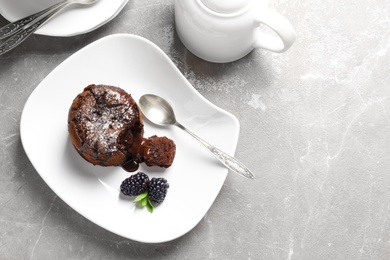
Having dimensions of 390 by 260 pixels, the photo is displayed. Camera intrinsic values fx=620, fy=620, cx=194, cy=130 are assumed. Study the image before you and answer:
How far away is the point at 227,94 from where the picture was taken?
1.69 m

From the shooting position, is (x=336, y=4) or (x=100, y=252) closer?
(x=100, y=252)

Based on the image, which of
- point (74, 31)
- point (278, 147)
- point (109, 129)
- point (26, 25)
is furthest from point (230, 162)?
point (26, 25)

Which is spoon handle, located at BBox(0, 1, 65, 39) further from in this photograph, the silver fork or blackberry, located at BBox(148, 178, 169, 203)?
blackberry, located at BBox(148, 178, 169, 203)

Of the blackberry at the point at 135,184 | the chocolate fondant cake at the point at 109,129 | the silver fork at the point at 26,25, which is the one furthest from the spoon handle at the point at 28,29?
the blackberry at the point at 135,184

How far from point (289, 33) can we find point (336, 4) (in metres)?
0.30

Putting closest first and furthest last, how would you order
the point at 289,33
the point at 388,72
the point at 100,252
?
the point at 289,33 → the point at 100,252 → the point at 388,72

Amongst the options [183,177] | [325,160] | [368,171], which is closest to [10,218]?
[183,177]

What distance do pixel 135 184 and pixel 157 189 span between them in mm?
57

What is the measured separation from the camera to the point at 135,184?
156cm

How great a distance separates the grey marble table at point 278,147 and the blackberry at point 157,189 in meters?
0.14

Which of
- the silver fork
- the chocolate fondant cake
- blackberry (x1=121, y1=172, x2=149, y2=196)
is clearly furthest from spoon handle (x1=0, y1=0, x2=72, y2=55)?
blackberry (x1=121, y1=172, x2=149, y2=196)

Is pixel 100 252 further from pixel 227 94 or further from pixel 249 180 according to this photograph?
pixel 227 94

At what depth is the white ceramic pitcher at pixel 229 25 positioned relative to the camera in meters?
1.48

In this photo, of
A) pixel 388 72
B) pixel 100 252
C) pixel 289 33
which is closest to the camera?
pixel 289 33
